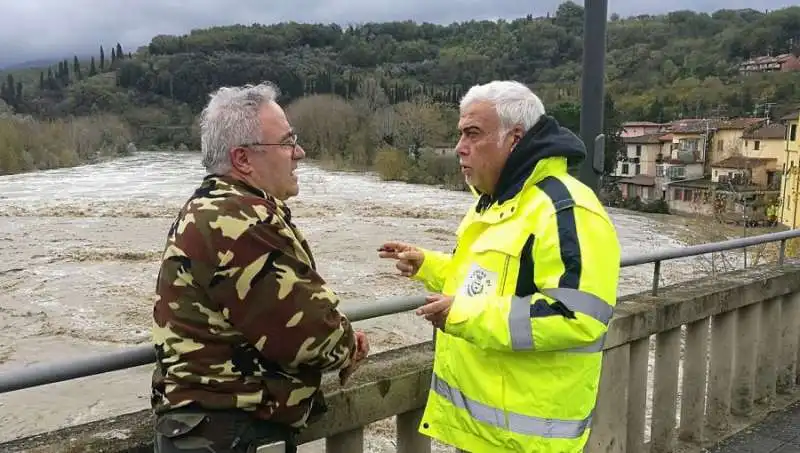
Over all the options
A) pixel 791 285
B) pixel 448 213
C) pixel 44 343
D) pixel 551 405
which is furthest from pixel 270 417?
pixel 448 213

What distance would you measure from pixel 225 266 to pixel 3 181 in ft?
202

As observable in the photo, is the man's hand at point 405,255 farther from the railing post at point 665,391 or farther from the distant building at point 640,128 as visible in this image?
the distant building at point 640,128

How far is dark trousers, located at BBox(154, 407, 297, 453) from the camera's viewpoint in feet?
5.97

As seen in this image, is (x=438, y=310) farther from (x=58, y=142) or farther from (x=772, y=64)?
(x=772, y=64)

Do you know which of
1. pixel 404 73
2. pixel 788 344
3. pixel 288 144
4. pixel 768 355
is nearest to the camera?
pixel 288 144

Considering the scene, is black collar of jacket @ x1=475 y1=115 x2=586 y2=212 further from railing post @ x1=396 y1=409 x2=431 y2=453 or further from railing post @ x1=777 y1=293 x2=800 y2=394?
railing post @ x1=777 y1=293 x2=800 y2=394

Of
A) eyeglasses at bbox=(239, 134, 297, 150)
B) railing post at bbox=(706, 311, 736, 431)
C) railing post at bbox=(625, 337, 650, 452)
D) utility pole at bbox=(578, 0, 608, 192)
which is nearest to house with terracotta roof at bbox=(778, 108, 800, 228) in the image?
railing post at bbox=(706, 311, 736, 431)

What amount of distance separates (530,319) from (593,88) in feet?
5.29

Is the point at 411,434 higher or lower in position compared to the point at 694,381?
higher

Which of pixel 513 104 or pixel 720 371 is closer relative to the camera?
pixel 513 104

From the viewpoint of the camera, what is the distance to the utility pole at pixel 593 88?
3266mm

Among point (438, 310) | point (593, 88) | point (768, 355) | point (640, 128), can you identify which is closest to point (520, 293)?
point (438, 310)

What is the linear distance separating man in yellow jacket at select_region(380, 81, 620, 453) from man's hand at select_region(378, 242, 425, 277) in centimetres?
22

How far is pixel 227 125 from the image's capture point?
1942 mm
